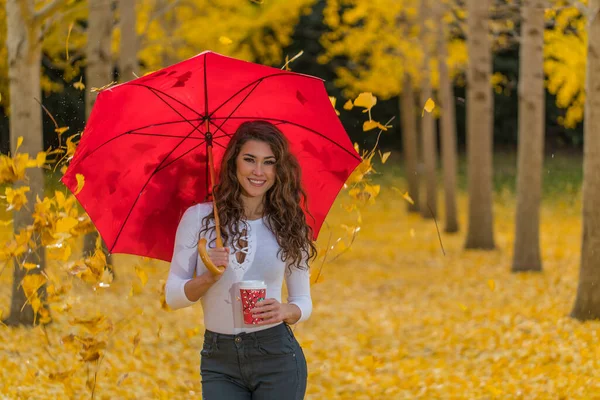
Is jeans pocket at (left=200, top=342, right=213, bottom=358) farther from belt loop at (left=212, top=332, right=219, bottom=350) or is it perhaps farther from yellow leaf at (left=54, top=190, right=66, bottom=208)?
yellow leaf at (left=54, top=190, right=66, bottom=208)

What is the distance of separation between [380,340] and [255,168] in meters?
5.01

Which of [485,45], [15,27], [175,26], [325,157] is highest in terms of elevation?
[175,26]

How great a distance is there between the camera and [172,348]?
725cm

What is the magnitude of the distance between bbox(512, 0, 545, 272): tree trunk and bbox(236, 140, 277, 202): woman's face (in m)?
7.99

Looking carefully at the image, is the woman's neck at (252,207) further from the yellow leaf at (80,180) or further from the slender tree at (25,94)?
the slender tree at (25,94)

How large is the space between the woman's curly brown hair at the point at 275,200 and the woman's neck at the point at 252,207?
0.06ft

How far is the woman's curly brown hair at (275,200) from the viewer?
301cm

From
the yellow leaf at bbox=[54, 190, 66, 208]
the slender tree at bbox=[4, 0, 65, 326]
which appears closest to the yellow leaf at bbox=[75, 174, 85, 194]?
the yellow leaf at bbox=[54, 190, 66, 208]

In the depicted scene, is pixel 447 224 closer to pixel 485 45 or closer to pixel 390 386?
pixel 485 45

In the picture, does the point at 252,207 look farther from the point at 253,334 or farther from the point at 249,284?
the point at 253,334

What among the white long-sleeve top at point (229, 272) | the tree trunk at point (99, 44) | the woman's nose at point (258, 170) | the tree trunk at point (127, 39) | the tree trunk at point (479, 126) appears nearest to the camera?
the white long-sleeve top at point (229, 272)

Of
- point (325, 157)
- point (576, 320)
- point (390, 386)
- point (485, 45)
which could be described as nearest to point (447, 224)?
point (485, 45)

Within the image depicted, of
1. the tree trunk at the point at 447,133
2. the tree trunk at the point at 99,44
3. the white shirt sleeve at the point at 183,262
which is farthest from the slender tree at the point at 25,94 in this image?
the tree trunk at the point at 447,133

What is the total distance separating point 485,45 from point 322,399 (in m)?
8.15
